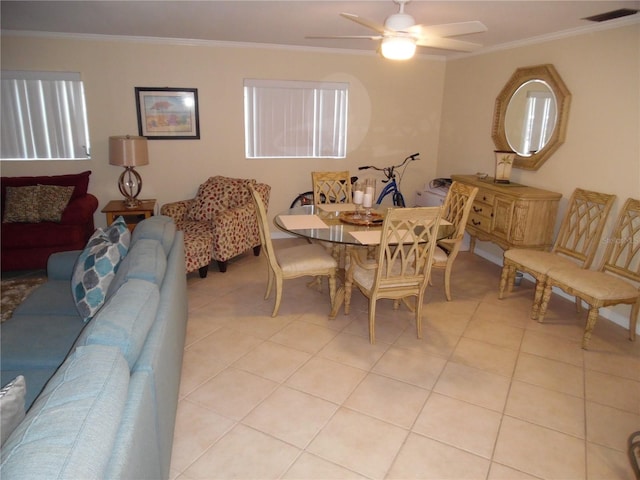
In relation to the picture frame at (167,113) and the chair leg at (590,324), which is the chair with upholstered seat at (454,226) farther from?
the picture frame at (167,113)

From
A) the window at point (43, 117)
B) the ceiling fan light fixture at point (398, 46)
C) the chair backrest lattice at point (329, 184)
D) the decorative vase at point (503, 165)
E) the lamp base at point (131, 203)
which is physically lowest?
the lamp base at point (131, 203)

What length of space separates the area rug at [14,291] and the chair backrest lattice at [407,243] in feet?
9.40

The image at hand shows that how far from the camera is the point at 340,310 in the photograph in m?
→ 3.46

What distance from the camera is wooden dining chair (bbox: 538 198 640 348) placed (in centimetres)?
288

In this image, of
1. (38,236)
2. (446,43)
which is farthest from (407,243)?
(38,236)

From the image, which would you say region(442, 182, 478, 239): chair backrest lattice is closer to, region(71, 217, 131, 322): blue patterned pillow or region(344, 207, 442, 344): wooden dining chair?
region(344, 207, 442, 344): wooden dining chair

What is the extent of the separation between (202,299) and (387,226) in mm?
1827

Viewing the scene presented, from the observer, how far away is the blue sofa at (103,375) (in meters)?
0.93

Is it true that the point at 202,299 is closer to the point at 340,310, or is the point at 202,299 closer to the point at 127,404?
the point at 340,310

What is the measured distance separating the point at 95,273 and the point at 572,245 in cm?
369

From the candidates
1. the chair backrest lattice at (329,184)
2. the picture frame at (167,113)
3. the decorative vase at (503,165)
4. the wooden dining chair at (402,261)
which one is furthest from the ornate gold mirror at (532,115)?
the picture frame at (167,113)

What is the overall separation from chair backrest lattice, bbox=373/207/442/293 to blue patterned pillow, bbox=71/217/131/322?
1.56 metres

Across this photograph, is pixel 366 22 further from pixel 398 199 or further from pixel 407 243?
pixel 398 199

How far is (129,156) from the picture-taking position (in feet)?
14.2
